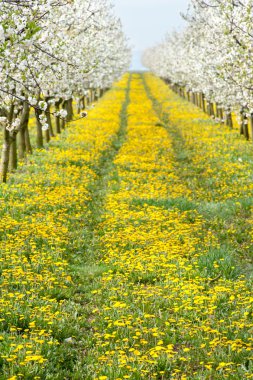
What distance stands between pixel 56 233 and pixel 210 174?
408 inches

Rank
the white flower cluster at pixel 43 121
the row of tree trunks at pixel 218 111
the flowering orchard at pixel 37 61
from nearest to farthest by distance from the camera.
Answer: the flowering orchard at pixel 37 61 < the white flower cluster at pixel 43 121 < the row of tree trunks at pixel 218 111

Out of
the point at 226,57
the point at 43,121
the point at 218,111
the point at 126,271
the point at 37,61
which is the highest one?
the point at 226,57

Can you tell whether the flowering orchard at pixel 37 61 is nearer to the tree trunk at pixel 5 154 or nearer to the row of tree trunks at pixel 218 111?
the tree trunk at pixel 5 154

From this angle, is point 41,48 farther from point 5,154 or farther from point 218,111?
point 218,111

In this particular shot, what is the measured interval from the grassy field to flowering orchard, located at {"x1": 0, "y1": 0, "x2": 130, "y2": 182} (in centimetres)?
255

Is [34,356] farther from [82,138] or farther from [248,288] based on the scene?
[82,138]

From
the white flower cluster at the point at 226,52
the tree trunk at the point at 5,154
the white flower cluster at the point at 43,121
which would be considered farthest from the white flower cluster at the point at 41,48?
the white flower cluster at the point at 226,52

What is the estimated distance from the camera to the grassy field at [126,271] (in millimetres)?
7184

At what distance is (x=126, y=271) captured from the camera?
10750 millimetres

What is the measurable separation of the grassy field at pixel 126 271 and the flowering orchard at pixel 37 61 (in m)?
2.55

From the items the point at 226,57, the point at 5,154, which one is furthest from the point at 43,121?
the point at 226,57

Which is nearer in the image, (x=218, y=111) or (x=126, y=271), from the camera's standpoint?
(x=126, y=271)

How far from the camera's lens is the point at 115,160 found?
79.5 ft

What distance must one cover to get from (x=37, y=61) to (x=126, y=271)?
5.20 meters
